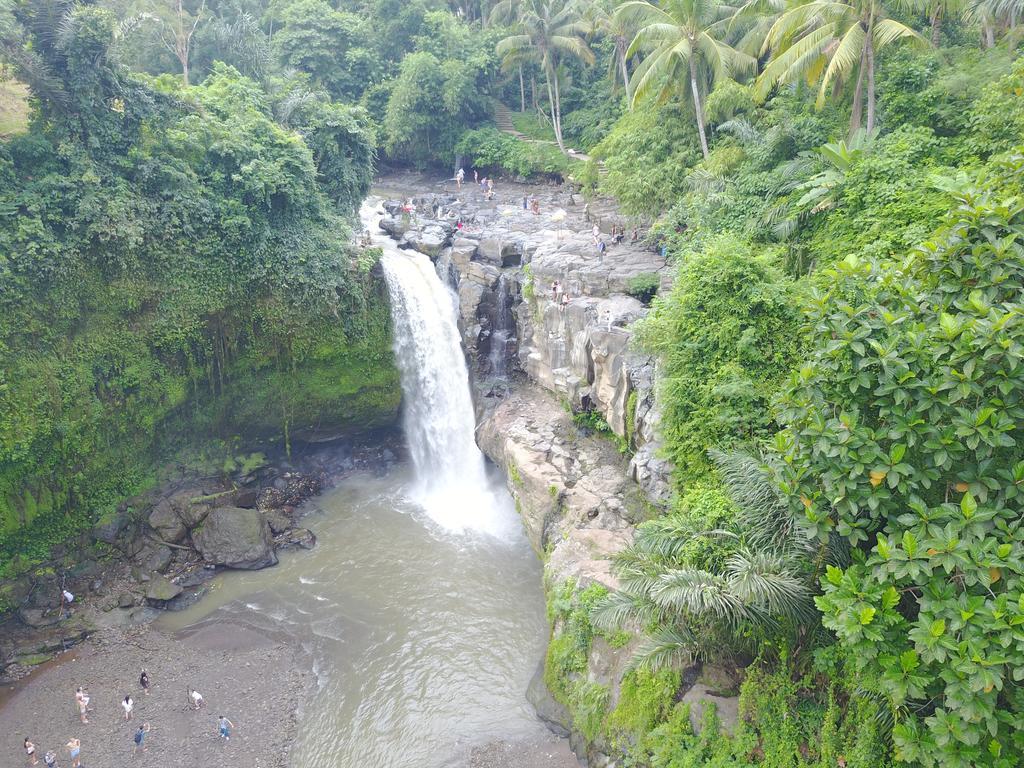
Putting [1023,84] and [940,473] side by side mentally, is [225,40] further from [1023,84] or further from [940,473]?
[940,473]

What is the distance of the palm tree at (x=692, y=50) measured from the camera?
20969 mm

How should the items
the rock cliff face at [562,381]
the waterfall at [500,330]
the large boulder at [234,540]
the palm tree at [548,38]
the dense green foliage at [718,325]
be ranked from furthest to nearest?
the palm tree at [548,38]
the waterfall at [500,330]
the large boulder at [234,540]
the rock cliff face at [562,381]
the dense green foliage at [718,325]

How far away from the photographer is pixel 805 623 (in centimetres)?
935

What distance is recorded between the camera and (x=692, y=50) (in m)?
21.4

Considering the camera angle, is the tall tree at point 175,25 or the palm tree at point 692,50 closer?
the palm tree at point 692,50

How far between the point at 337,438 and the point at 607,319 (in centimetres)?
1201

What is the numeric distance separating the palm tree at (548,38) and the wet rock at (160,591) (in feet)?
91.8

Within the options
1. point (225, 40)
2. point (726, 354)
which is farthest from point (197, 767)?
point (225, 40)

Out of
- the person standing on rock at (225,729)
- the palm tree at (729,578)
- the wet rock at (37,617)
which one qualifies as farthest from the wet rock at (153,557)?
the palm tree at (729,578)

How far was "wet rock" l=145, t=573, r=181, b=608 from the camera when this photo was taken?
744 inches

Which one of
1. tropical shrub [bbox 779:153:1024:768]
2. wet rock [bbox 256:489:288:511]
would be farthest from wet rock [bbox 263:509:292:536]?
tropical shrub [bbox 779:153:1024:768]

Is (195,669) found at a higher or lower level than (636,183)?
lower

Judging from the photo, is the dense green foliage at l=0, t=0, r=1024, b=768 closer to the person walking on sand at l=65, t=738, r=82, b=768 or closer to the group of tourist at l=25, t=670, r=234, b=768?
the group of tourist at l=25, t=670, r=234, b=768

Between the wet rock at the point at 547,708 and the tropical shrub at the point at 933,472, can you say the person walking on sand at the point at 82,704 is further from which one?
the tropical shrub at the point at 933,472
